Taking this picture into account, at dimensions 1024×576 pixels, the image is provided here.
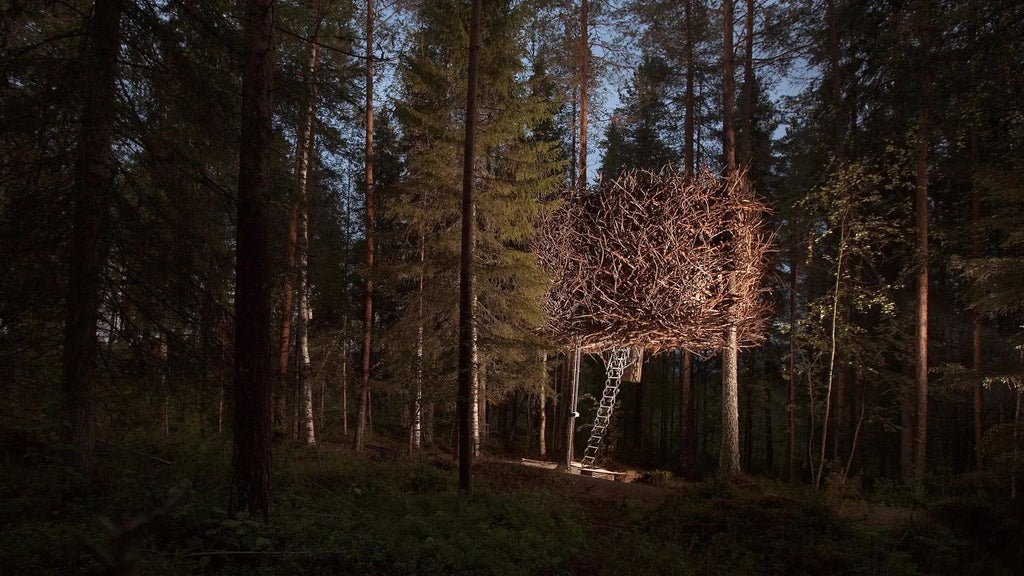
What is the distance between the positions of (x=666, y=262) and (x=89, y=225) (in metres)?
8.98

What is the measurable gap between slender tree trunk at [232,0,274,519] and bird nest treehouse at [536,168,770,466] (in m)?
6.70

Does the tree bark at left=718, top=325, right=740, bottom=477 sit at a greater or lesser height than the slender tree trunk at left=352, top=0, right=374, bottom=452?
lesser

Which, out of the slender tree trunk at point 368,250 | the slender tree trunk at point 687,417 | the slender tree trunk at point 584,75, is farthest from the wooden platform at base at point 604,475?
the slender tree trunk at point 584,75

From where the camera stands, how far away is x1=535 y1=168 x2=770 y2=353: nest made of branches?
10.3 metres

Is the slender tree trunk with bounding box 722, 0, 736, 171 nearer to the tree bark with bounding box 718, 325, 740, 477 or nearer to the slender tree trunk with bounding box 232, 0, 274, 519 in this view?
the tree bark with bounding box 718, 325, 740, 477

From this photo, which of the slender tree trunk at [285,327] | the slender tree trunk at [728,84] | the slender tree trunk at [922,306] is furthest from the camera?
the slender tree trunk at [728,84]

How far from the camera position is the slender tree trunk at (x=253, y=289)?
5.52 meters

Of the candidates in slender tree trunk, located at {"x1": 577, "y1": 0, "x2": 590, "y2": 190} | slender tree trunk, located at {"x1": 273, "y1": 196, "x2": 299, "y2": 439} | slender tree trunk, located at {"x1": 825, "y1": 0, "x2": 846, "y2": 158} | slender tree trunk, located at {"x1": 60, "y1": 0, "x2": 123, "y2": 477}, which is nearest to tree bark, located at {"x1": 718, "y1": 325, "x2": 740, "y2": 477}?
slender tree trunk, located at {"x1": 577, "y1": 0, "x2": 590, "y2": 190}

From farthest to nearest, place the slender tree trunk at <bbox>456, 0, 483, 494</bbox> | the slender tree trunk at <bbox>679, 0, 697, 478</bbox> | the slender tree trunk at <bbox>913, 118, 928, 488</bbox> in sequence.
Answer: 1. the slender tree trunk at <bbox>679, 0, 697, 478</bbox>
2. the slender tree trunk at <bbox>913, 118, 928, 488</bbox>
3. the slender tree trunk at <bbox>456, 0, 483, 494</bbox>

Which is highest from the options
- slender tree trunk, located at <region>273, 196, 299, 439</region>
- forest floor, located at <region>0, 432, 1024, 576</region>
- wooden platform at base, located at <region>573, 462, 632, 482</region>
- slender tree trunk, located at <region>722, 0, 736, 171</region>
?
slender tree trunk, located at <region>722, 0, 736, 171</region>

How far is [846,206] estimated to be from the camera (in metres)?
12.1

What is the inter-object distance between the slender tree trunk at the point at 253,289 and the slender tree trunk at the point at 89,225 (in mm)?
1937

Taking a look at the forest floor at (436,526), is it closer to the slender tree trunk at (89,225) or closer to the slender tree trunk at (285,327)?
the slender tree trunk at (89,225)

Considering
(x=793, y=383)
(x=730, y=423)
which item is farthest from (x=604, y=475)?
(x=793, y=383)
